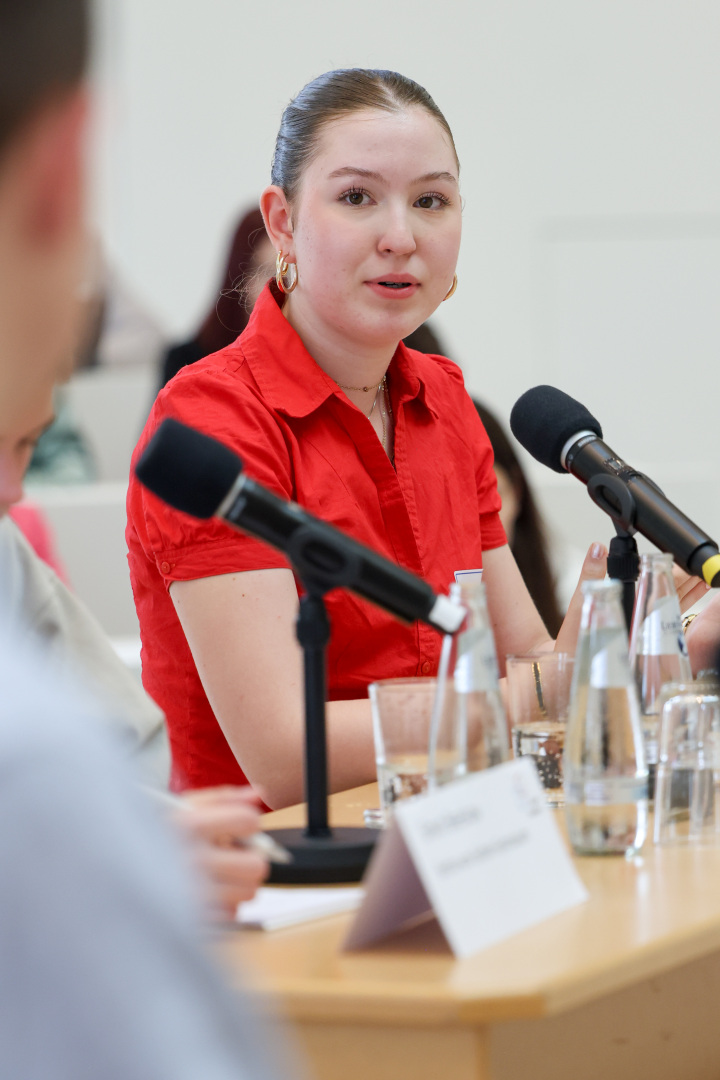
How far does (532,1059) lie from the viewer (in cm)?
88

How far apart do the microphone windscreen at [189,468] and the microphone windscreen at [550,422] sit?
0.48 metres

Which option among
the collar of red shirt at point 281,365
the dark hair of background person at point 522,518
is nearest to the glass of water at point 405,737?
the collar of red shirt at point 281,365

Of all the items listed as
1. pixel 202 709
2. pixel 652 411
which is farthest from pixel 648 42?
pixel 202 709

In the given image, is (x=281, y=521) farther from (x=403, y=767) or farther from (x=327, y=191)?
(x=327, y=191)

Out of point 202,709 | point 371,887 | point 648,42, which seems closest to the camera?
point 371,887

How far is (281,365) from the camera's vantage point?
1.49 metres

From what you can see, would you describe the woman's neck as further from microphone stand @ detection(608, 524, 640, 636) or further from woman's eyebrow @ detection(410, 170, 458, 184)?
microphone stand @ detection(608, 524, 640, 636)

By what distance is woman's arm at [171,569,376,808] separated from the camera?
1254mm

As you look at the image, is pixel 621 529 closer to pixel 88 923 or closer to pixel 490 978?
pixel 490 978

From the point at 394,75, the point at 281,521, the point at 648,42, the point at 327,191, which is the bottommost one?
the point at 281,521

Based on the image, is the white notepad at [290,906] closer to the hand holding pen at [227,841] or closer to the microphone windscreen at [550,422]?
the hand holding pen at [227,841]

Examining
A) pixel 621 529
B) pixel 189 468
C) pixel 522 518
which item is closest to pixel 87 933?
pixel 189 468

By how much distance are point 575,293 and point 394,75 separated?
3.87 metres

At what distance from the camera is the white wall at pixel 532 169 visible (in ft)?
17.2
